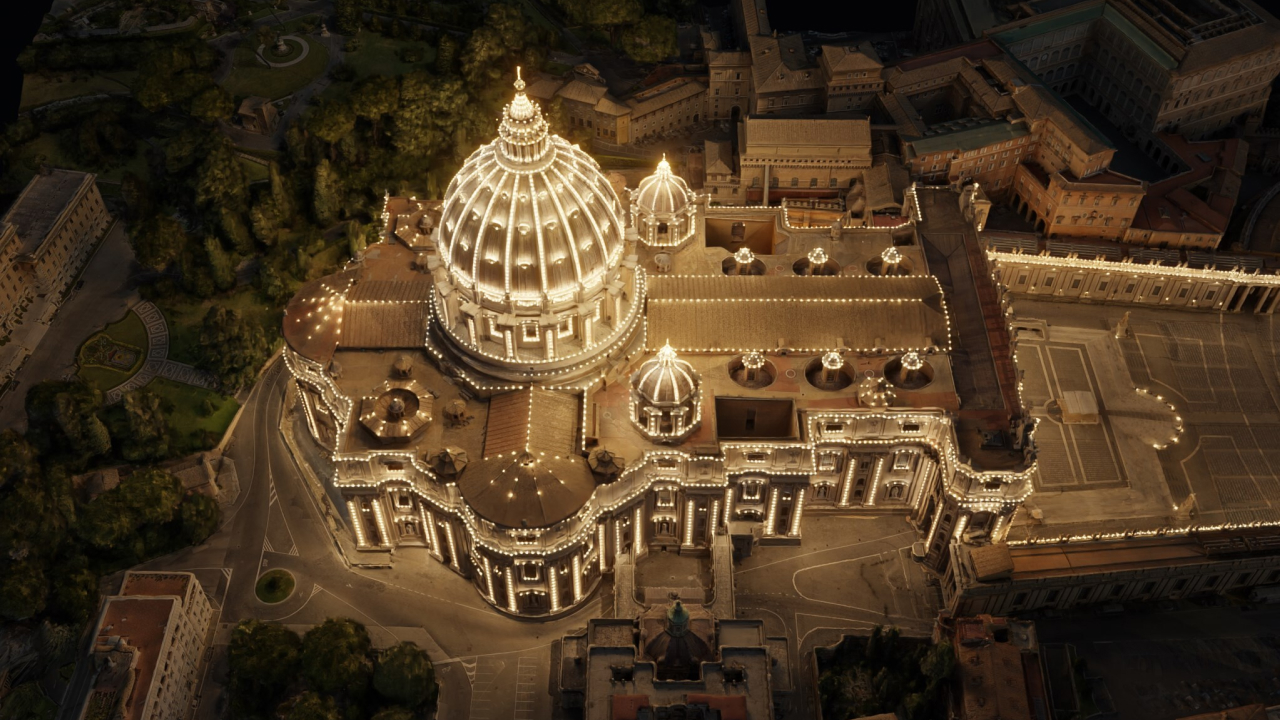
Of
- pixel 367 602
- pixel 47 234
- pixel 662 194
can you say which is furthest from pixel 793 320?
pixel 47 234

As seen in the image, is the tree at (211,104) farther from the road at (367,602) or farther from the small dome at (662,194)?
the small dome at (662,194)

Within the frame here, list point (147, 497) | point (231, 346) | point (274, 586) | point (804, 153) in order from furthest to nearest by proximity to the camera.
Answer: point (804, 153) → point (231, 346) → point (274, 586) → point (147, 497)

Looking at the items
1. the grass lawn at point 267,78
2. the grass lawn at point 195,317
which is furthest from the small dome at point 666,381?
the grass lawn at point 267,78

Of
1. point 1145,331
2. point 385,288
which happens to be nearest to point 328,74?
point 385,288

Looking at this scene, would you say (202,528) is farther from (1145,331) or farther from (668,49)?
(1145,331)

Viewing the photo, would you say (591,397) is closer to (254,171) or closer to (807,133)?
(807,133)
